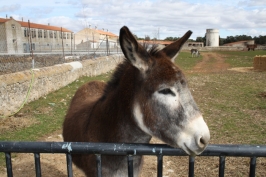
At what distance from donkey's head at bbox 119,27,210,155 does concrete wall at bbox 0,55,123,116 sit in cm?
243

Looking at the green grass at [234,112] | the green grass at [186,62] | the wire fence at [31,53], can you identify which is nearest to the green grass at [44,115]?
the wire fence at [31,53]

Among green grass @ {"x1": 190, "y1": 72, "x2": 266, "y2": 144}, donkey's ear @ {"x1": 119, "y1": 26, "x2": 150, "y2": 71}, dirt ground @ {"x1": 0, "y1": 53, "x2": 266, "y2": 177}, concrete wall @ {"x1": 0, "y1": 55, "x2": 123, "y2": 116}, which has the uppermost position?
donkey's ear @ {"x1": 119, "y1": 26, "x2": 150, "y2": 71}

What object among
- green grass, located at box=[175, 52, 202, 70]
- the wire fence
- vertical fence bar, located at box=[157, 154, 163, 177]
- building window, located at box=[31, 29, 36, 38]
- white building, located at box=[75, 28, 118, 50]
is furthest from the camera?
A: building window, located at box=[31, 29, 36, 38]

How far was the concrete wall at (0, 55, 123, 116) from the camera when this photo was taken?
7.05 meters

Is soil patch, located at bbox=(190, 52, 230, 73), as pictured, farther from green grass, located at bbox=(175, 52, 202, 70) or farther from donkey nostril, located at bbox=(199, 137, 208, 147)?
donkey nostril, located at bbox=(199, 137, 208, 147)

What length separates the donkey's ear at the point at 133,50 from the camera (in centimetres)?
190

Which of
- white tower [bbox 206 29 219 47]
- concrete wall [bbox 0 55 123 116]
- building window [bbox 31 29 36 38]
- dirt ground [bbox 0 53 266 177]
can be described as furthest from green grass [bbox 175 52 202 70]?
white tower [bbox 206 29 219 47]

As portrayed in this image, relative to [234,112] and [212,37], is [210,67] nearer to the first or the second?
[234,112]

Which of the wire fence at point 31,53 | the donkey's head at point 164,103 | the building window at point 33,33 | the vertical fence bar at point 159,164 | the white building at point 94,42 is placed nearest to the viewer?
the vertical fence bar at point 159,164

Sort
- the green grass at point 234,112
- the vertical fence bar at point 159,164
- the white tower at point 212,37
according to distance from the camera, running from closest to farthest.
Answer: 1. the vertical fence bar at point 159,164
2. the green grass at point 234,112
3. the white tower at point 212,37

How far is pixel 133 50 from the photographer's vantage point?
2055 millimetres

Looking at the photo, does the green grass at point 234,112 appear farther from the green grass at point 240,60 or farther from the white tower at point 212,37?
the white tower at point 212,37

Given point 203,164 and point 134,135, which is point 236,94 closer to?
point 203,164

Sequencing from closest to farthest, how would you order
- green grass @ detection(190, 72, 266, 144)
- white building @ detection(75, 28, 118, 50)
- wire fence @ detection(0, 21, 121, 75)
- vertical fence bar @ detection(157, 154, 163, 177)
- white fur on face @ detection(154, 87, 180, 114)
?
vertical fence bar @ detection(157, 154, 163, 177)
white fur on face @ detection(154, 87, 180, 114)
green grass @ detection(190, 72, 266, 144)
wire fence @ detection(0, 21, 121, 75)
white building @ detection(75, 28, 118, 50)
